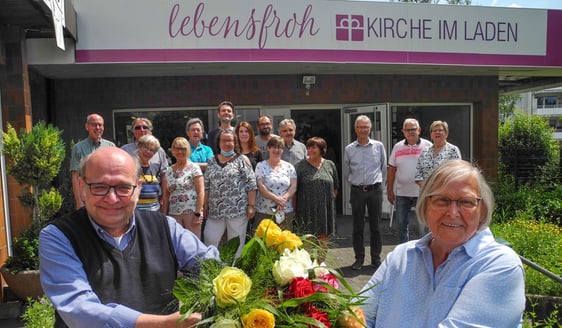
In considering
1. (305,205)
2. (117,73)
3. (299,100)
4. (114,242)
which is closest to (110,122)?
(117,73)

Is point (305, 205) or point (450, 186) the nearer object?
point (450, 186)

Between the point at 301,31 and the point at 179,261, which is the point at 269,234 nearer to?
the point at 179,261

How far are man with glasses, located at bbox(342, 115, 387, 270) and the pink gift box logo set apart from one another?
78.6 inches

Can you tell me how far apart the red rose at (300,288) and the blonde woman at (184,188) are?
11.0ft

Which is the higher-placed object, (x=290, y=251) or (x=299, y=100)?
(x=299, y=100)

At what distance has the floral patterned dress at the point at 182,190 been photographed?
4.70m

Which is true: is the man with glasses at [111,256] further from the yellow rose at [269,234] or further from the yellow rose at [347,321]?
the yellow rose at [347,321]

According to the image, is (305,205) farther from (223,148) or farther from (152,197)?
(152,197)

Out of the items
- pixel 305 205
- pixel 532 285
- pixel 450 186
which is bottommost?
pixel 532 285

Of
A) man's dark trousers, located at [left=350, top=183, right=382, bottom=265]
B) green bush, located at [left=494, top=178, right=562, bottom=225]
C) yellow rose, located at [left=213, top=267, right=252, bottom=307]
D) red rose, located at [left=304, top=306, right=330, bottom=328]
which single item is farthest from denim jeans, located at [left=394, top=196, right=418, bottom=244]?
yellow rose, located at [left=213, top=267, right=252, bottom=307]

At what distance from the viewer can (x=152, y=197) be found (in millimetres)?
4488

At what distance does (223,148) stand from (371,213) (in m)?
2.07

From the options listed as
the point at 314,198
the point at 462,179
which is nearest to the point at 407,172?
the point at 314,198

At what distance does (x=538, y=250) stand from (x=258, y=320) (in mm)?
3942
